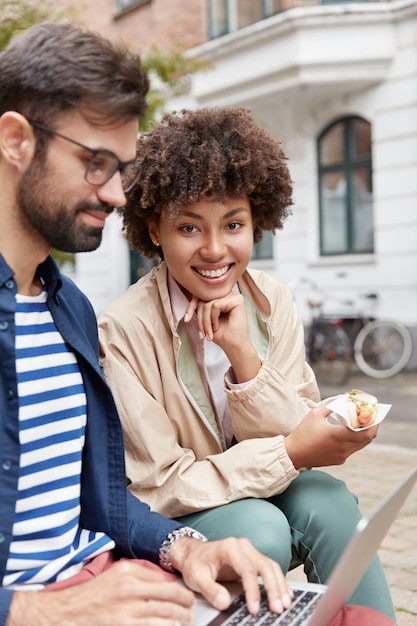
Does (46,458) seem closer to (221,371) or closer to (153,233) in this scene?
(221,371)

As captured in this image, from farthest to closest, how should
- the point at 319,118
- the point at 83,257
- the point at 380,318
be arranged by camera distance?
the point at 83,257 < the point at 319,118 < the point at 380,318

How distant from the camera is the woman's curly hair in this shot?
83.0 inches

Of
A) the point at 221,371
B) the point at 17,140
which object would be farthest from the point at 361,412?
the point at 17,140

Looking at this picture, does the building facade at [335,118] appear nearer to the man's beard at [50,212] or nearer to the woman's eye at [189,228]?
the woman's eye at [189,228]

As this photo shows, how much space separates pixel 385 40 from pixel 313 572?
10.1 metres

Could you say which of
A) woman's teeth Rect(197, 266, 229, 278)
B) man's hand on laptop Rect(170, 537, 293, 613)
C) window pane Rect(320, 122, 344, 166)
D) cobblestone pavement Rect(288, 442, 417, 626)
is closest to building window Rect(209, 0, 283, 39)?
window pane Rect(320, 122, 344, 166)

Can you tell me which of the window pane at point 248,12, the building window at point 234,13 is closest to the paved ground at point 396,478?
the building window at point 234,13

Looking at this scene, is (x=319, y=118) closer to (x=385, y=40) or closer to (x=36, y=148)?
(x=385, y=40)

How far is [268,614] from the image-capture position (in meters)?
1.40

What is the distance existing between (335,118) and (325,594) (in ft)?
36.2

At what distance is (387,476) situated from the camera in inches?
203

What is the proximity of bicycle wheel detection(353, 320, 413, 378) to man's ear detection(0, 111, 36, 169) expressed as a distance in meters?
9.06

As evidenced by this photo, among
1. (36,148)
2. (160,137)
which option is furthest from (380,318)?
(36,148)

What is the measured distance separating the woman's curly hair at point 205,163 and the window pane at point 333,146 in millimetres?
9705
